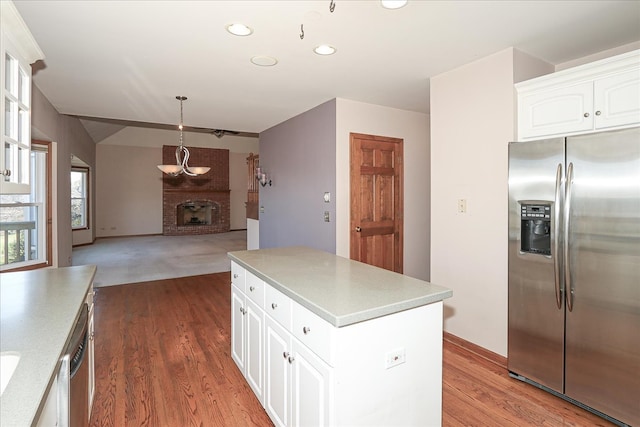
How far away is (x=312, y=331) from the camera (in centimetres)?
153

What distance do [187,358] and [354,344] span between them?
2006 millimetres

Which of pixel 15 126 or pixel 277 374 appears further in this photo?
pixel 277 374

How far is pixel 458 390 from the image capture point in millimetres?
2381

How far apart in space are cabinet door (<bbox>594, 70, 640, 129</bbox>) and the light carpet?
5583 millimetres

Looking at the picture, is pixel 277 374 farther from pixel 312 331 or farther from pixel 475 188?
pixel 475 188

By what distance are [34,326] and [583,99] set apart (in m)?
3.11

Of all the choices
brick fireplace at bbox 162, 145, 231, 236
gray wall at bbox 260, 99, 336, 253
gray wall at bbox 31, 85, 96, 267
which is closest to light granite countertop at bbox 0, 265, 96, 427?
gray wall at bbox 31, 85, 96, 267

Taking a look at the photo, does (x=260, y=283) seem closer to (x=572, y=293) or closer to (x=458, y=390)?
(x=458, y=390)

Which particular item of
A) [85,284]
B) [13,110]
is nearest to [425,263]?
[85,284]

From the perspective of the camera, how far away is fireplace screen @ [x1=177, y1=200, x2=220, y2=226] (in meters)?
11.7

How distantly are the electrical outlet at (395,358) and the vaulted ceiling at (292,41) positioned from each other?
1918 millimetres

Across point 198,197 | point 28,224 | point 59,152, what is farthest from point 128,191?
point 28,224

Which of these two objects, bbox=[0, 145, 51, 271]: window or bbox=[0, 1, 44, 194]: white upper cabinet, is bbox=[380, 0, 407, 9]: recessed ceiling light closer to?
bbox=[0, 1, 44, 194]: white upper cabinet

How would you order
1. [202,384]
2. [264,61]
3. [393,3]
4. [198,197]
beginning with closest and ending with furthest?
[393,3]
[202,384]
[264,61]
[198,197]
